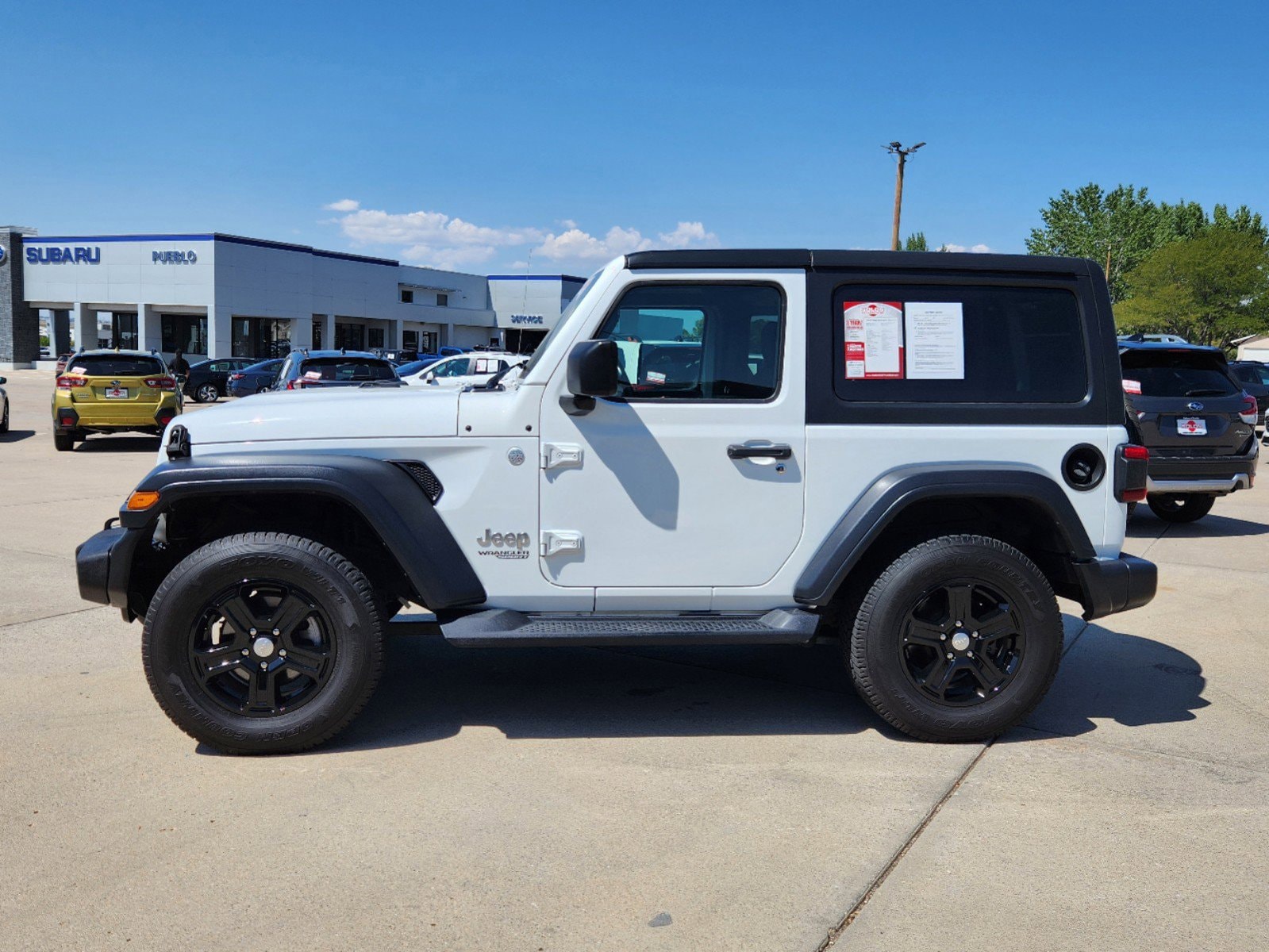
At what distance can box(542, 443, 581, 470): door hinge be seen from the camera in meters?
4.16

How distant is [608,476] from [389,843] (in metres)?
1.59

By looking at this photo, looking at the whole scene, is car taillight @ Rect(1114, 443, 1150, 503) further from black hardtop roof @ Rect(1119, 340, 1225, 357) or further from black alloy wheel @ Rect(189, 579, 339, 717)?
black hardtop roof @ Rect(1119, 340, 1225, 357)

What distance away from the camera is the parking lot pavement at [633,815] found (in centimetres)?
293

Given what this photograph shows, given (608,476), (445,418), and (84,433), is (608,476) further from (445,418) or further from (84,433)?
(84,433)

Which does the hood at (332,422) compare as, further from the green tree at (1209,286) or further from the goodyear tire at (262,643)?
the green tree at (1209,286)

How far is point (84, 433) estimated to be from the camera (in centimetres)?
1609

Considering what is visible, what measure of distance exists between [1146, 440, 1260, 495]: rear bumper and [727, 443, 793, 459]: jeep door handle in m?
7.08

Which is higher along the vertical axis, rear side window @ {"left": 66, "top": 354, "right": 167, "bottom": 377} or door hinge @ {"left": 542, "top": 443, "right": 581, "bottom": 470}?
rear side window @ {"left": 66, "top": 354, "right": 167, "bottom": 377}

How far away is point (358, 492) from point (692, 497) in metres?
1.30

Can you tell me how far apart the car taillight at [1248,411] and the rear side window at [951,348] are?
686 centimetres

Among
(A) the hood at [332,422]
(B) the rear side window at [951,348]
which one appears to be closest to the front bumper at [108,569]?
(A) the hood at [332,422]

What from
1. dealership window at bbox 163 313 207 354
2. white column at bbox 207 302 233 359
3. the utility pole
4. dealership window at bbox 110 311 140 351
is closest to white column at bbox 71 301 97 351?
dealership window at bbox 110 311 140 351

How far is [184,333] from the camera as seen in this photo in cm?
4984

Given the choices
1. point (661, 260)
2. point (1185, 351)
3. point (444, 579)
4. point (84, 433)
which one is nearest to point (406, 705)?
point (444, 579)
